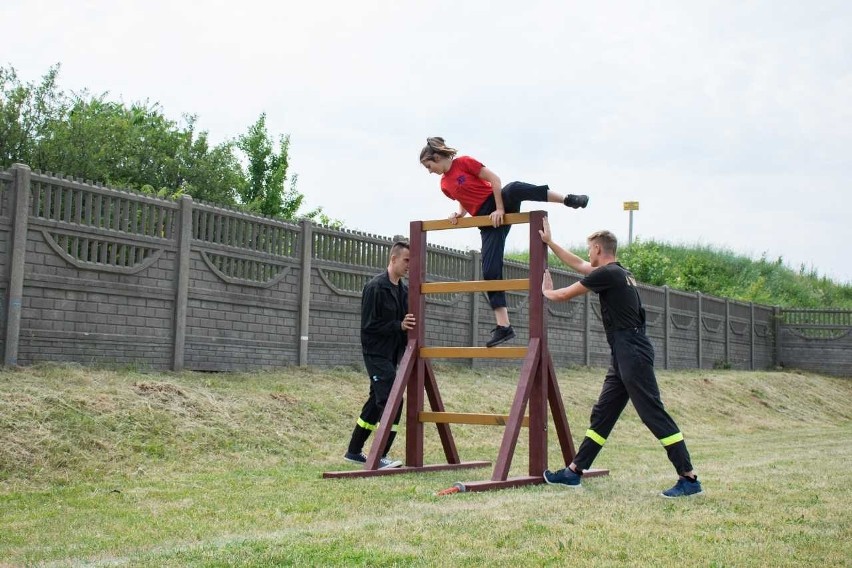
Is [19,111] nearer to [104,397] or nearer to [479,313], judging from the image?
[479,313]

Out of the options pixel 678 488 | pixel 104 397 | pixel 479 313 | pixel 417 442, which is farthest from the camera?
pixel 479 313

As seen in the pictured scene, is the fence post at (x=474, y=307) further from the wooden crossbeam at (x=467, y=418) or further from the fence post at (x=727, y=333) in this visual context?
the fence post at (x=727, y=333)

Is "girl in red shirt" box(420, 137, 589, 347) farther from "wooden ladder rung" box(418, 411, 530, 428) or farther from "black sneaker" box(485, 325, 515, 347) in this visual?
"wooden ladder rung" box(418, 411, 530, 428)

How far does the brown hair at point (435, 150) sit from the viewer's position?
8.15m

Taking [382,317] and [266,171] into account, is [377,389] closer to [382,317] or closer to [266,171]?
[382,317]

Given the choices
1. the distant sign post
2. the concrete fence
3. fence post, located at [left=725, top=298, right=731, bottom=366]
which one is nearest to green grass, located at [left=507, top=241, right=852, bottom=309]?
the distant sign post

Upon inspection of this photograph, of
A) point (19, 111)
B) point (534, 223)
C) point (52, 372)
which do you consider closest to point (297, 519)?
point (534, 223)

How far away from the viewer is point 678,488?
6.92m

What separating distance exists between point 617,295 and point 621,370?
577mm

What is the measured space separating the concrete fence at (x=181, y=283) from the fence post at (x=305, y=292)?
2cm

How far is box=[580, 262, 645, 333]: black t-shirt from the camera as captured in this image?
23.8ft

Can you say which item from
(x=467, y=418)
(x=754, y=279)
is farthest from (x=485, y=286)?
(x=754, y=279)

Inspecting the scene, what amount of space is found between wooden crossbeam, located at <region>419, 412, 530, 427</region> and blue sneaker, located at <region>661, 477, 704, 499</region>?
141 centimetres

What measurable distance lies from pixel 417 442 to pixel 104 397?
378 cm
